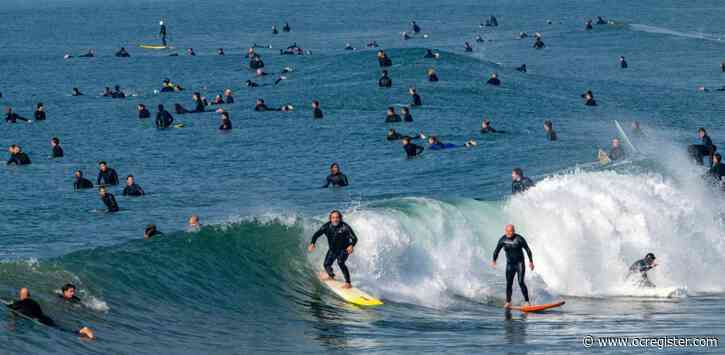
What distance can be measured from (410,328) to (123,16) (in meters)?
136

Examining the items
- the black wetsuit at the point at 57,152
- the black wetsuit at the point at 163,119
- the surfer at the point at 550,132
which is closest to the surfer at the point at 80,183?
the black wetsuit at the point at 57,152

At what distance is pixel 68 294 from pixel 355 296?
6.52 meters

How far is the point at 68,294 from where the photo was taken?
21.5 metres

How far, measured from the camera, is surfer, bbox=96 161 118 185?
43.0 m

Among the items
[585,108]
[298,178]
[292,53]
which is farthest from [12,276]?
[292,53]

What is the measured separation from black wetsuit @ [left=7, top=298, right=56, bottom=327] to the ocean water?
244mm

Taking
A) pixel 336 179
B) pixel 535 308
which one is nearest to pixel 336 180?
pixel 336 179

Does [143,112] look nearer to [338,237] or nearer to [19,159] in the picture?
[19,159]

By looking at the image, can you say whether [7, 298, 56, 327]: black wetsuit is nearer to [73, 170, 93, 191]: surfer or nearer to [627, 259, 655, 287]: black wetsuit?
[627, 259, 655, 287]: black wetsuit

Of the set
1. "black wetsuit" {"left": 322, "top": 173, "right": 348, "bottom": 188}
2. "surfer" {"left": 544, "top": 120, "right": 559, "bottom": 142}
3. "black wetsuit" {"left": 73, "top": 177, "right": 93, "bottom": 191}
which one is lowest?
"black wetsuit" {"left": 73, "top": 177, "right": 93, "bottom": 191}

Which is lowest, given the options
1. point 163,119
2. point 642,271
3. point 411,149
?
point 642,271

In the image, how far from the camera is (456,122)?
5844 centimetres

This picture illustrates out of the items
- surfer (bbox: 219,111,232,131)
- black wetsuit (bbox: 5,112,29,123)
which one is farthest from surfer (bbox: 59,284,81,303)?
black wetsuit (bbox: 5,112,29,123)

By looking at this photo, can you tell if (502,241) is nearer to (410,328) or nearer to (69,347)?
(410,328)
